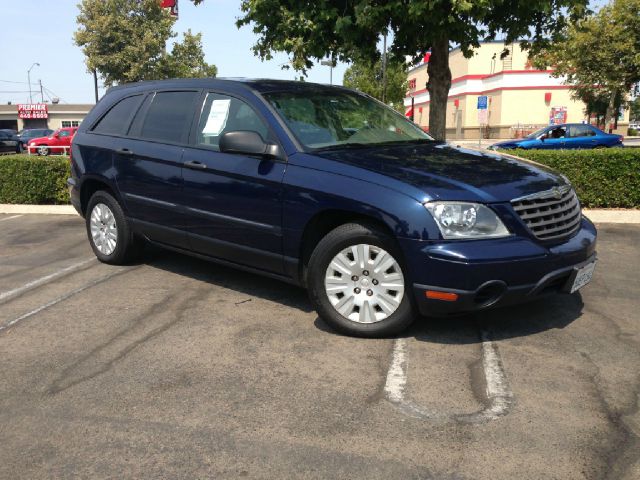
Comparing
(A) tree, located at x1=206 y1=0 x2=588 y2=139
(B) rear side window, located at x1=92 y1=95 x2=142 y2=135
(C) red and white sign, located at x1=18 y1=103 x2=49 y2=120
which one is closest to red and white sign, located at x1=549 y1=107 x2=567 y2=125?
(A) tree, located at x1=206 y1=0 x2=588 y2=139

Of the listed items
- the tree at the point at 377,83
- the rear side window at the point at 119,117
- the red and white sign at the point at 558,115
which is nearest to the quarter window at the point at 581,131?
the rear side window at the point at 119,117

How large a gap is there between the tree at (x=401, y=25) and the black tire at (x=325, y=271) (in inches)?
166

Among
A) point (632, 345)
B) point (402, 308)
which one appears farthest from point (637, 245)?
point (402, 308)

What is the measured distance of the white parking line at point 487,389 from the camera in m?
3.06

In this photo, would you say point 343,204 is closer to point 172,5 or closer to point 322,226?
point 322,226

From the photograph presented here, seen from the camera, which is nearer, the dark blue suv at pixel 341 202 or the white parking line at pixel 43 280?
the dark blue suv at pixel 341 202

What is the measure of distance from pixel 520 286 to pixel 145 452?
7.78 feet

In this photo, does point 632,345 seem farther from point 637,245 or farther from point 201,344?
point 637,245

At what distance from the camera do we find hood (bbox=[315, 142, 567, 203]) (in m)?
3.76

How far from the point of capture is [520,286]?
3.73 meters

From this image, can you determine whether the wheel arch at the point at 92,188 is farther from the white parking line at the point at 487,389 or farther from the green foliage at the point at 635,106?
the green foliage at the point at 635,106

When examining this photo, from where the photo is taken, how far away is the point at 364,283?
13.2ft

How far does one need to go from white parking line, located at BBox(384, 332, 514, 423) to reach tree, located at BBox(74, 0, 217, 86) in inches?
1548

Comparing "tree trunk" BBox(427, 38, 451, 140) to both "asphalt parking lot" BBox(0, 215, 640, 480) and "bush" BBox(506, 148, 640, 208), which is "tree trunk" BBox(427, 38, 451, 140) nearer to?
"bush" BBox(506, 148, 640, 208)
